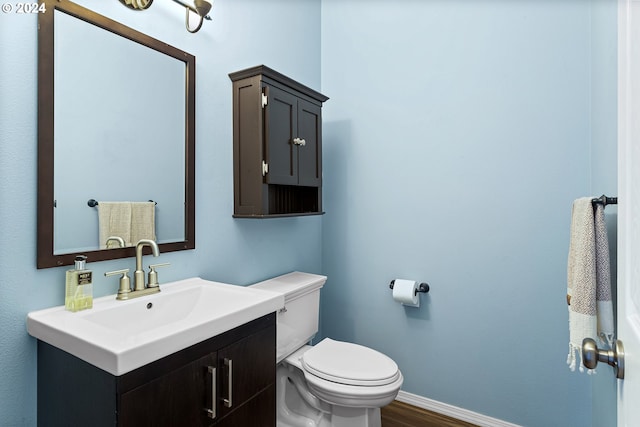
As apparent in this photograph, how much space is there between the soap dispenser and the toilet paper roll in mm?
1426

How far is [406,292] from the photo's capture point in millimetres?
1867

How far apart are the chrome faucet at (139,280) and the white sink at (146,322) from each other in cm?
3

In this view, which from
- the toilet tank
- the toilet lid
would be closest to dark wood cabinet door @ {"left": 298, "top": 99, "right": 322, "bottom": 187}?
the toilet tank

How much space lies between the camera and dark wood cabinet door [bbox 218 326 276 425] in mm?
1013

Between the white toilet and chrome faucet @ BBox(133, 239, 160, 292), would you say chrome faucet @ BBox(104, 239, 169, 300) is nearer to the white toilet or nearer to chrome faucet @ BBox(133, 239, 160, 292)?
chrome faucet @ BBox(133, 239, 160, 292)

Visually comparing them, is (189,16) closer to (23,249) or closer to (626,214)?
(23,249)

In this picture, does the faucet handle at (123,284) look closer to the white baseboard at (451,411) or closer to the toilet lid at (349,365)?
the toilet lid at (349,365)

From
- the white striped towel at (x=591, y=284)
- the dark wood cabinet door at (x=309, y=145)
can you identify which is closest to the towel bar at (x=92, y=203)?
the dark wood cabinet door at (x=309, y=145)

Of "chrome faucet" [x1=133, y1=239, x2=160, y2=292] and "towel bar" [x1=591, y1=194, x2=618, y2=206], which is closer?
"towel bar" [x1=591, y1=194, x2=618, y2=206]

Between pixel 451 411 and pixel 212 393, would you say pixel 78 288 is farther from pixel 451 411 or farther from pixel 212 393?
pixel 451 411

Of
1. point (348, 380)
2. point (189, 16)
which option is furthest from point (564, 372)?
point (189, 16)

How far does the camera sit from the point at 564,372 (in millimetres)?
1585

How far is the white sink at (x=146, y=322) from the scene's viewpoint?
78cm

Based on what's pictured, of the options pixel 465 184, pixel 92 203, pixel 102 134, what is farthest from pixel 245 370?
pixel 465 184
